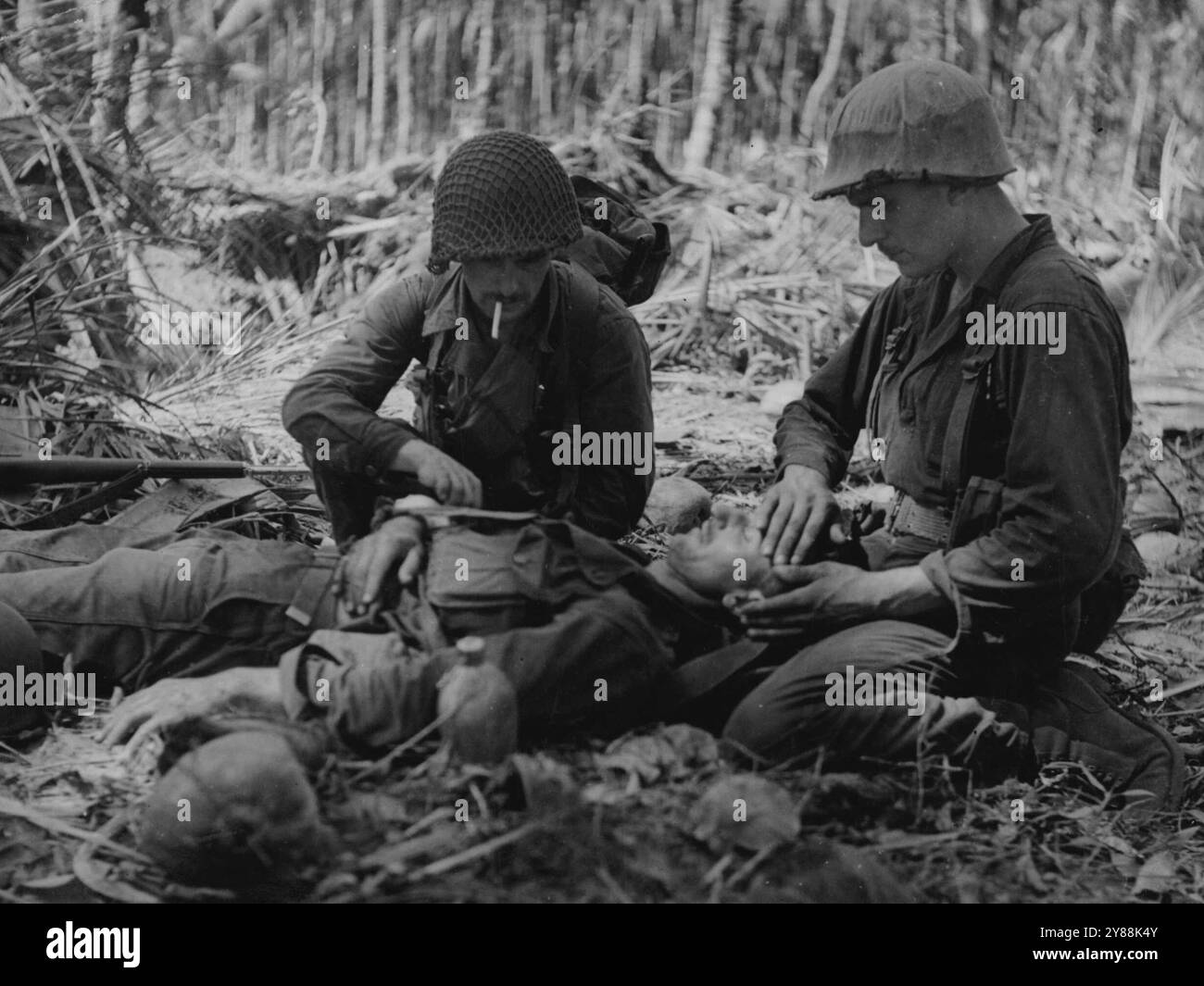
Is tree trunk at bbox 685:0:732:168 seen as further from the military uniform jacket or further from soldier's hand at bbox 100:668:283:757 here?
soldier's hand at bbox 100:668:283:757

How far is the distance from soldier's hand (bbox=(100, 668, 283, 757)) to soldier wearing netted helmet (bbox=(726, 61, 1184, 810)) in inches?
39.1

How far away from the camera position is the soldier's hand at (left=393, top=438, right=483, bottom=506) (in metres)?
3.64

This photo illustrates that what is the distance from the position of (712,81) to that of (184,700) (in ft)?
7.04

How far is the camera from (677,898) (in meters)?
3.25

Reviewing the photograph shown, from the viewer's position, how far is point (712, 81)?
14.3 ft

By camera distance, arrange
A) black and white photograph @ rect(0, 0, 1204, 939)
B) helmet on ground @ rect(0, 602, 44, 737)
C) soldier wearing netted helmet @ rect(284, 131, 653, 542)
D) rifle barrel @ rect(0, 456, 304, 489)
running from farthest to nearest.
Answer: rifle barrel @ rect(0, 456, 304, 489) → soldier wearing netted helmet @ rect(284, 131, 653, 542) → helmet on ground @ rect(0, 602, 44, 737) → black and white photograph @ rect(0, 0, 1204, 939)

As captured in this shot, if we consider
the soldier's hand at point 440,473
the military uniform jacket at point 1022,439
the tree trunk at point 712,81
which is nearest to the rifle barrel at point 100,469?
the soldier's hand at point 440,473

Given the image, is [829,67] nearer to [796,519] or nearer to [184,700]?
[796,519]

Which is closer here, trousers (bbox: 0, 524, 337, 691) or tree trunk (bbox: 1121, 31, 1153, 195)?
trousers (bbox: 0, 524, 337, 691)

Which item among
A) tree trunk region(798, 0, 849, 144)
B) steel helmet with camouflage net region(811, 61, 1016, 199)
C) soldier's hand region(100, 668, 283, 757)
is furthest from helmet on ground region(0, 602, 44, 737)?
tree trunk region(798, 0, 849, 144)

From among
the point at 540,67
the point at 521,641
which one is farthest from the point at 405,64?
the point at 521,641

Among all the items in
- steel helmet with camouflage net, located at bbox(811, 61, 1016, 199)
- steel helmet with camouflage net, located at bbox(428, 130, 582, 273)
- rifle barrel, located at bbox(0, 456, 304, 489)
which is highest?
steel helmet with camouflage net, located at bbox(811, 61, 1016, 199)
